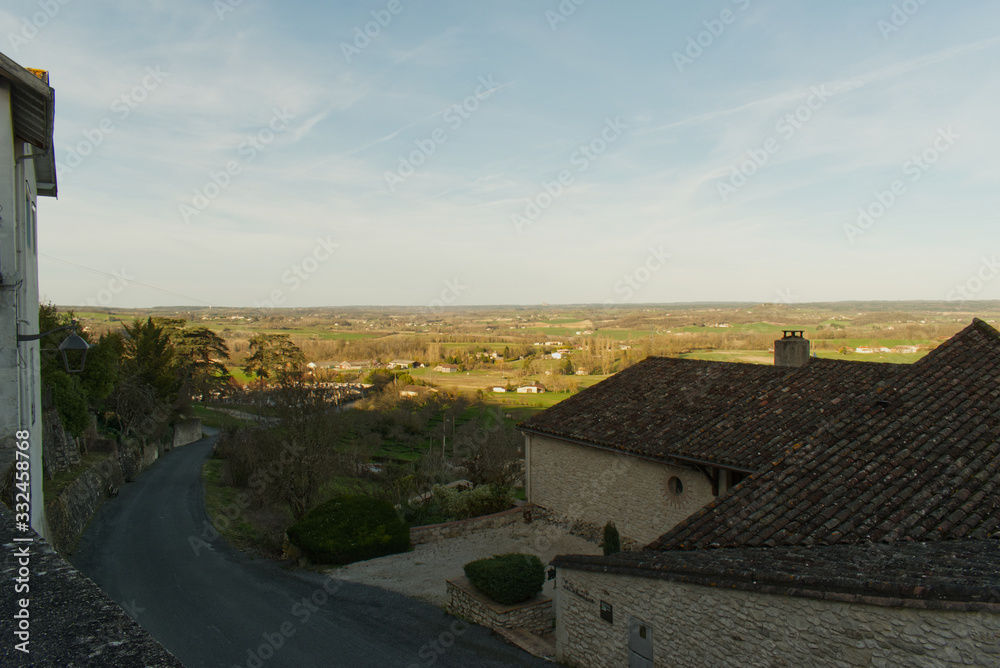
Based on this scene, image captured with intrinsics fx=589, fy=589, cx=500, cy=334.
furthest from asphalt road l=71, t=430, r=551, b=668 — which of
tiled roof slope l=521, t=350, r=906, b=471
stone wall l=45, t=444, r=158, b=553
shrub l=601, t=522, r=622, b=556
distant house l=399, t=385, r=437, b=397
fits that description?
distant house l=399, t=385, r=437, b=397

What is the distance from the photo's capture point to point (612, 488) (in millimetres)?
14672

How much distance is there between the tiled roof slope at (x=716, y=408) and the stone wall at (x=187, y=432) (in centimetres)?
3213

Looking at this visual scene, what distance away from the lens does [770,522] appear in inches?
344

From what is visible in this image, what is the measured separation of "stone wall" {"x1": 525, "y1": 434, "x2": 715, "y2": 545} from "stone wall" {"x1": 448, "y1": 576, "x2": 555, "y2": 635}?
3333mm

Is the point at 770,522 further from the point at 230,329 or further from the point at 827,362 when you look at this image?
the point at 230,329

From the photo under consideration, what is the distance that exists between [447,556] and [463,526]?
5.75ft

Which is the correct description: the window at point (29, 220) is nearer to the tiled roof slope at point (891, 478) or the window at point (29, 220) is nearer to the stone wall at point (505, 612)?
the stone wall at point (505, 612)

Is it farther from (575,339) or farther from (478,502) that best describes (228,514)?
(575,339)

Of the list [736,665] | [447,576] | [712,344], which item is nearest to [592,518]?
[447,576]

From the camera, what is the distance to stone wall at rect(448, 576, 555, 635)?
431 inches

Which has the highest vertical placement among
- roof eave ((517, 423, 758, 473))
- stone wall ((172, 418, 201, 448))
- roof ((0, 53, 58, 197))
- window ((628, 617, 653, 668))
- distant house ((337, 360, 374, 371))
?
roof ((0, 53, 58, 197))

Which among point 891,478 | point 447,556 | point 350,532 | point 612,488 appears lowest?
point 447,556

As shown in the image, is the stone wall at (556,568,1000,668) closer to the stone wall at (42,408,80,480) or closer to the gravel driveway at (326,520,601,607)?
the gravel driveway at (326,520,601,607)

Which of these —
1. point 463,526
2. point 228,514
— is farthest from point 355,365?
point 463,526
